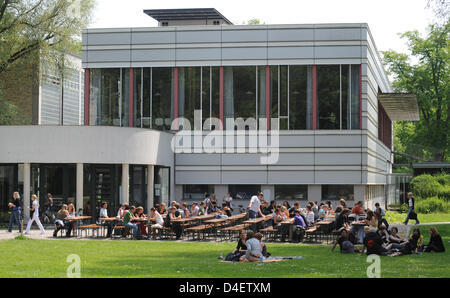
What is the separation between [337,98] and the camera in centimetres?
3891

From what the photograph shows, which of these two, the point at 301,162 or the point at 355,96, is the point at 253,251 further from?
the point at 355,96

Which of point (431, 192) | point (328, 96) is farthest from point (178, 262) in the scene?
point (431, 192)

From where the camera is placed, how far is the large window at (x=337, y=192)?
39.0m

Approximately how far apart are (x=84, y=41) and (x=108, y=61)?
1823 millimetres

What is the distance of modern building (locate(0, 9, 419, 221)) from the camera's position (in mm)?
38875

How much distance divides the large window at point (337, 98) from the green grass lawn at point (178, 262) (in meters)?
15.7

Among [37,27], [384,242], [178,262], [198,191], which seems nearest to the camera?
[178,262]

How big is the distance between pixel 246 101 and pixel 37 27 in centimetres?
1293

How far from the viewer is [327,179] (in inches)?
1529

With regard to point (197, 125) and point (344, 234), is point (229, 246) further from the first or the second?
point (197, 125)

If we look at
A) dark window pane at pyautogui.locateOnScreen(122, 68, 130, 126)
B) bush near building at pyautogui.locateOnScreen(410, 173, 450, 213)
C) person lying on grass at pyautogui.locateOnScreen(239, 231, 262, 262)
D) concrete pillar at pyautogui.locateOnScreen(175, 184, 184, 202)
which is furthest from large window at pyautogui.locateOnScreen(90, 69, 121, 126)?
person lying on grass at pyautogui.locateOnScreen(239, 231, 262, 262)

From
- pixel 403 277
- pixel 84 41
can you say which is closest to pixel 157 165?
pixel 84 41

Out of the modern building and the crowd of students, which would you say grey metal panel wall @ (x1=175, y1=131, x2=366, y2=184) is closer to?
the modern building

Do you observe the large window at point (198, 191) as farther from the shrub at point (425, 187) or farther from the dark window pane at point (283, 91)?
the shrub at point (425, 187)
